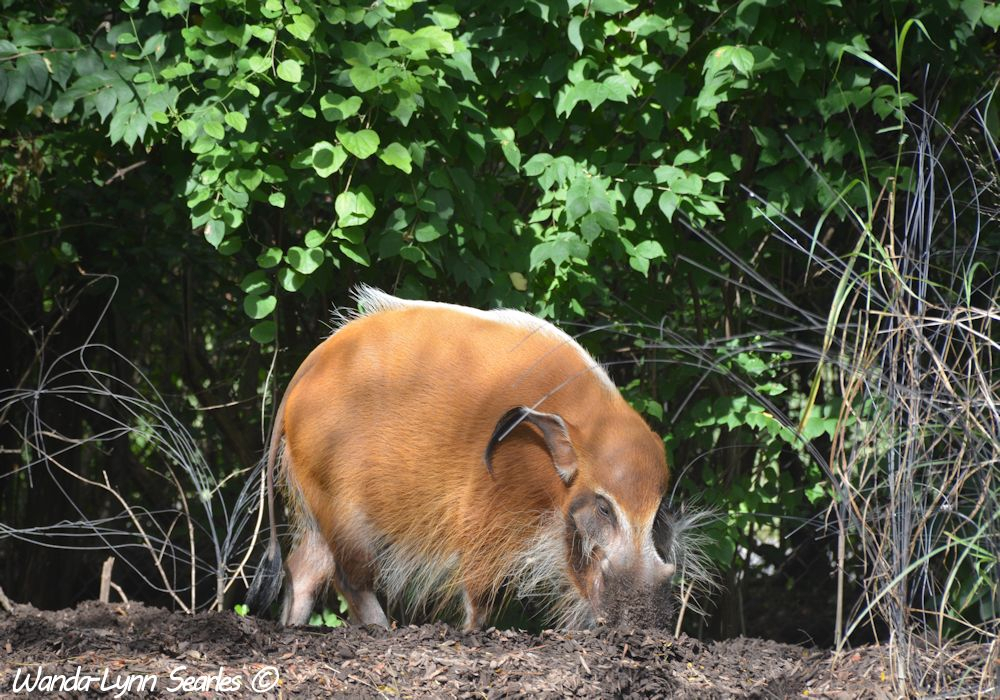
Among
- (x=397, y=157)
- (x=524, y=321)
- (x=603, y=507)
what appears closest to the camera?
(x=603, y=507)

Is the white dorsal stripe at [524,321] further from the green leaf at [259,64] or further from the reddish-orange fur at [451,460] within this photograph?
the green leaf at [259,64]

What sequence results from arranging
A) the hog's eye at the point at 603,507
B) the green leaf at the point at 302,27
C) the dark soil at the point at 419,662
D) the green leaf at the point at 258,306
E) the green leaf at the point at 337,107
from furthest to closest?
the green leaf at the point at 258,306 → the green leaf at the point at 337,107 → the green leaf at the point at 302,27 → the hog's eye at the point at 603,507 → the dark soil at the point at 419,662

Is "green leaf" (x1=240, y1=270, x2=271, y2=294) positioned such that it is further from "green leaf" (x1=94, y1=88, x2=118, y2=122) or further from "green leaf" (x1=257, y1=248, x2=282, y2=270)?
"green leaf" (x1=94, y1=88, x2=118, y2=122)

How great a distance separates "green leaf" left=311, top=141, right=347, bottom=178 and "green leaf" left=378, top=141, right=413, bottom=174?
0.13 meters

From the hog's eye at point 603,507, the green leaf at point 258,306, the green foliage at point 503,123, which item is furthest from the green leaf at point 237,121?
the hog's eye at point 603,507

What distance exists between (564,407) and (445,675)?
94cm

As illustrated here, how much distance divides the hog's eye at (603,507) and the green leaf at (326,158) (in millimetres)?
1320

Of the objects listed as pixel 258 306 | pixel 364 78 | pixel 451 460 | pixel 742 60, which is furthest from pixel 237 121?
pixel 742 60

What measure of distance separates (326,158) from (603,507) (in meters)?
1.40

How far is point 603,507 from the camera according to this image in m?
2.95

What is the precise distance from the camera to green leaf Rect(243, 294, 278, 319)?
11.4ft

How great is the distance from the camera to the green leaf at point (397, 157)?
3297 mm

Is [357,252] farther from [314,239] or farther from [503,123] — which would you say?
[503,123]

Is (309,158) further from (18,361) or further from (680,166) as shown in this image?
(18,361)
